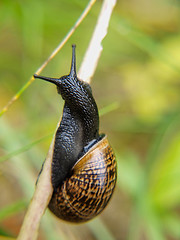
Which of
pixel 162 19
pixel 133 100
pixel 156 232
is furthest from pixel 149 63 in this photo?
pixel 156 232

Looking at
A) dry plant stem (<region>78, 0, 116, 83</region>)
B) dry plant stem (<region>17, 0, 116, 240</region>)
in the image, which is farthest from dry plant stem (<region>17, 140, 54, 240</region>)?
dry plant stem (<region>78, 0, 116, 83</region>)

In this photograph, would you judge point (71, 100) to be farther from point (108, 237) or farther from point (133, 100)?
point (133, 100)

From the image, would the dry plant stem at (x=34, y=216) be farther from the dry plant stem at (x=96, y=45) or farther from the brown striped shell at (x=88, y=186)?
the dry plant stem at (x=96, y=45)

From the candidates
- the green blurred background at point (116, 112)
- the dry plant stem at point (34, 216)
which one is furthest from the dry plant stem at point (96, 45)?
the dry plant stem at point (34, 216)

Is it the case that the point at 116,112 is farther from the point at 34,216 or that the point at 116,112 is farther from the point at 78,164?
the point at 34,216

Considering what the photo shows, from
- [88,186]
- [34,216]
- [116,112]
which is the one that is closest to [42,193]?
[34,216]

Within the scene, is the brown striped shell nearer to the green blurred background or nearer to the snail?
the snail
